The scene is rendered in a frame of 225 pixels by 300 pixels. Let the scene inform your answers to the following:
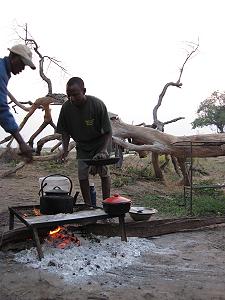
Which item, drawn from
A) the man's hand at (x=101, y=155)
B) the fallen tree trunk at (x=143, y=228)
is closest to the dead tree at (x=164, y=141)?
the fallen tree trunk at (x=143, y=228)

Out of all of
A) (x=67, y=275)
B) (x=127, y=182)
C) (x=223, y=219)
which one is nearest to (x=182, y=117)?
(x=127, y=182)

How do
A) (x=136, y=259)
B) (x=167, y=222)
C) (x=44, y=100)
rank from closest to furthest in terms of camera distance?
(x=136, y=259)
(x=167, y=222)
(x=44, y=100)

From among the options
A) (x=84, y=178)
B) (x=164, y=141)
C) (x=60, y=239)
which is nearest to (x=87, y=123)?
(x=84, y=178)

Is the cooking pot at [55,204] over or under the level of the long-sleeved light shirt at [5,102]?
under

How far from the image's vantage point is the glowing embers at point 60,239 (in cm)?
407

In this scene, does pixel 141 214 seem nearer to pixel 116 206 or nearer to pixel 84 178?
pixel 84 178

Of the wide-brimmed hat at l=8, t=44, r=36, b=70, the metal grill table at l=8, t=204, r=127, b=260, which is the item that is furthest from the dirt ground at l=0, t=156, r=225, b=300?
the wide-brimmed hat at l=8, t=44, r=36, b=70

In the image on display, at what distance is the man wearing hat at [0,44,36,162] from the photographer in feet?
12.3

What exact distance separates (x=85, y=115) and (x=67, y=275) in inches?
84.4

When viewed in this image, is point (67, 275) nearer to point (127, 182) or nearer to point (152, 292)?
point (152, 292)

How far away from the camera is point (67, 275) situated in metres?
3.37

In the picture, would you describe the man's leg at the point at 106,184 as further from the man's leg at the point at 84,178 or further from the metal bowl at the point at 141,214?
the metal bowl at the point at 141,214

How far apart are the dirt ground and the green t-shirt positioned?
143cm

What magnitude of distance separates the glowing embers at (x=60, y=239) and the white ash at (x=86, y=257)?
6 centimetres
